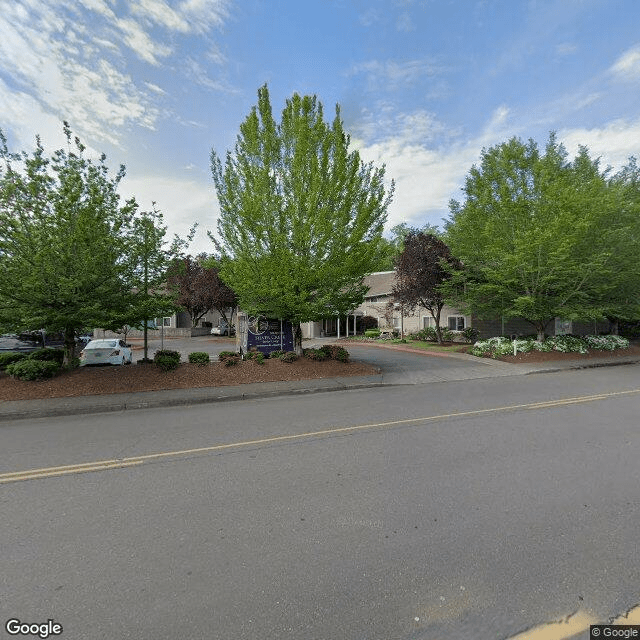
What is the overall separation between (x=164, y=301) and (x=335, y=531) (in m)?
9.31

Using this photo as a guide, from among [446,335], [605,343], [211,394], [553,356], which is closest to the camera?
[211,394]

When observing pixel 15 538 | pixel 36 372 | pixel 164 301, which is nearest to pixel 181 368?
pixel 164 301

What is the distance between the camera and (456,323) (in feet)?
83.9

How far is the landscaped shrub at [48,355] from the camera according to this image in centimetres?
1141

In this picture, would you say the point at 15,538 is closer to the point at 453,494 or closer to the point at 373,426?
the point at 453,494

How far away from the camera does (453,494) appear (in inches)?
157

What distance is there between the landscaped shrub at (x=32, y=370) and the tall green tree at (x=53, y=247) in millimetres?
1113

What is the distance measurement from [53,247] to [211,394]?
5.45 metres

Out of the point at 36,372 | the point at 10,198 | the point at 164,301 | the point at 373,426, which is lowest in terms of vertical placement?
the point at 373,426

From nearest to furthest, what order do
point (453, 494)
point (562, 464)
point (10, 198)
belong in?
point (453, 494), point (562, 464), point (10, 198)

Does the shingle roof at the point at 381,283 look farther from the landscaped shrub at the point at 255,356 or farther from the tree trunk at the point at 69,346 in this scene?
the tree trunk at the point at 69,346

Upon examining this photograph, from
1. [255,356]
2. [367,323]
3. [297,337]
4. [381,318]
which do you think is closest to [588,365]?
[297,337]

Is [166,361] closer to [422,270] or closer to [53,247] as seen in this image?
[53,247]

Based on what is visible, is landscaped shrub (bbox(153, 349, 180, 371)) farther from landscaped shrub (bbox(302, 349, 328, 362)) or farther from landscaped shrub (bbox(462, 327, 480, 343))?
landscaped shrub (bbox(462, 327, 480, 343))
